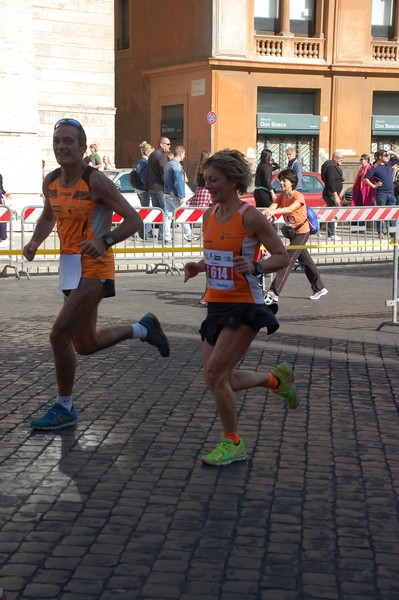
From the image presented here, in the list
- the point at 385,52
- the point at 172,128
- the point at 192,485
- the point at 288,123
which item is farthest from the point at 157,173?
the point at 385,52

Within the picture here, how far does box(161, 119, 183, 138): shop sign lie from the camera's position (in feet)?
128

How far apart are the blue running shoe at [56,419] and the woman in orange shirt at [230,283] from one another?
1.20 meters

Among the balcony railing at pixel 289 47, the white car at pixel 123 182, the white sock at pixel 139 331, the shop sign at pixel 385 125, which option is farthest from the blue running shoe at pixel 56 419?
the shop sign at pixel 385 125

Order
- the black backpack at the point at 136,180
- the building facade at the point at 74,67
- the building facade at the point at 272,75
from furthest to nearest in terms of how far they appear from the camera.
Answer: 1. the building facade at the point at 272,75
2. the building facade at the point at 74,67
3. the black backpack at the point at 136,180

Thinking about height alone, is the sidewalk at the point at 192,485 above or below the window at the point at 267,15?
below

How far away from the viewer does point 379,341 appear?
1078 cm

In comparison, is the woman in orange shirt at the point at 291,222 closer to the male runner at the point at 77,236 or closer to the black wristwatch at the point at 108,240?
the male runner at the point at 77,236

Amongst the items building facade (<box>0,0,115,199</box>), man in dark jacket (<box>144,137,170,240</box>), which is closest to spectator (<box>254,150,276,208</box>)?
man in dark jacket (<box>144,137,170,240</box>)

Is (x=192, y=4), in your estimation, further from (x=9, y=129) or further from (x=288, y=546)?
(x=288, y=546)

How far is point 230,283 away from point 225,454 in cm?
94

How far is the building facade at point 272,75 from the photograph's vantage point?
1463 inches

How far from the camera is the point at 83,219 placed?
6715mm

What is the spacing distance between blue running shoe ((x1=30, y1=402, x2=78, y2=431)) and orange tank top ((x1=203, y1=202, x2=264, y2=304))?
137 centimetres

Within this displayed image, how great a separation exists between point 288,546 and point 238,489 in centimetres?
87
